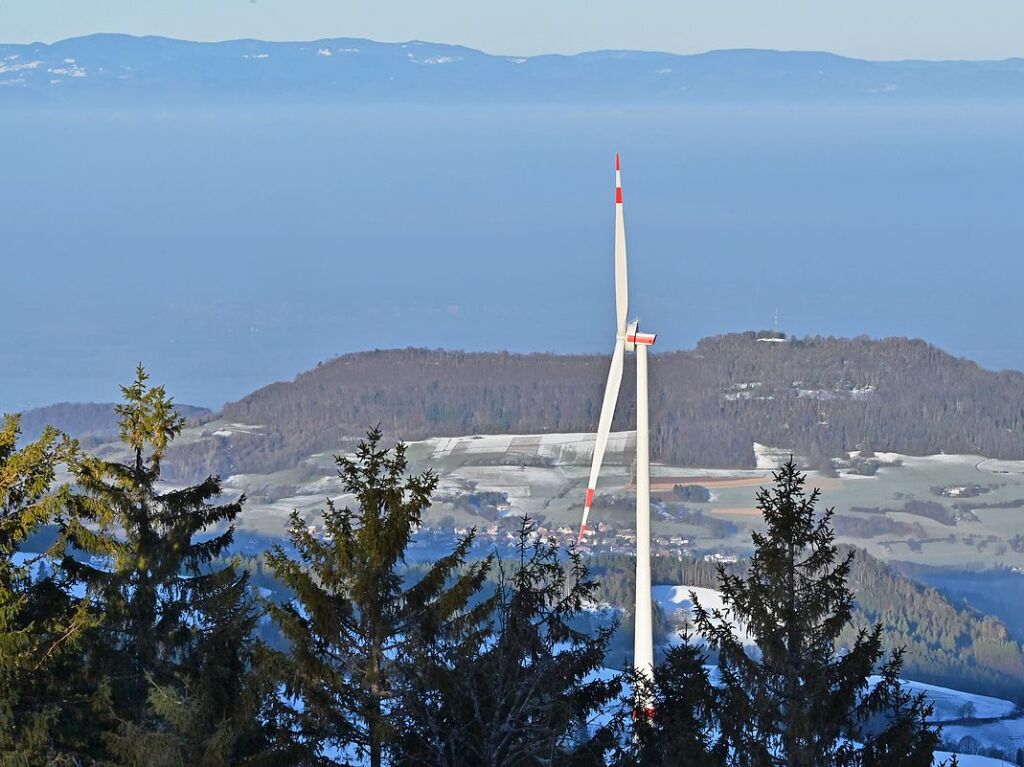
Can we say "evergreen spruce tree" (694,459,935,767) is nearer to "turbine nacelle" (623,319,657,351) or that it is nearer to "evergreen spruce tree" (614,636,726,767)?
"evergreen spruce tree" (614,636,726,767)

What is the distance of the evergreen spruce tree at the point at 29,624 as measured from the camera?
23.5m

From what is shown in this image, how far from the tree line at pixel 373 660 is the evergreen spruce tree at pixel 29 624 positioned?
0.04m

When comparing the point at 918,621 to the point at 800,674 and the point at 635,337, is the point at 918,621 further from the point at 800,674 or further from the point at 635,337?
the point at 800,674

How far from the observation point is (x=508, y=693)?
2339 cm

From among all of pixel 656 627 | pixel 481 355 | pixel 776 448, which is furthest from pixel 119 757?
pixel 481 355

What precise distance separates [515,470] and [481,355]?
161 feet

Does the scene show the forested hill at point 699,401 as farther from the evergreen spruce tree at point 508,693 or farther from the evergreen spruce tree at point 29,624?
the evergreen spruce tree at point 29,624

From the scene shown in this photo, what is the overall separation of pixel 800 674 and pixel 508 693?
14.3ft

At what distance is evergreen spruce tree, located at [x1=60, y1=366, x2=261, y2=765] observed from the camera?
26.4 m

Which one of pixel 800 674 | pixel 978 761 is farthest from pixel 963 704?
pixel 800 674

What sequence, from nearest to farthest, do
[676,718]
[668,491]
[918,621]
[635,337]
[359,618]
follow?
1. [359,618]
2. [676,718]
3. [635,337]
4. [918,621]
5. [668,491]

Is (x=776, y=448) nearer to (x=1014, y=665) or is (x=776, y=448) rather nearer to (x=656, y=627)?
(x=1014, y=665)

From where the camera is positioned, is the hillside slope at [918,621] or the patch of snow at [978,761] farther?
the hillside slope at [918,621]

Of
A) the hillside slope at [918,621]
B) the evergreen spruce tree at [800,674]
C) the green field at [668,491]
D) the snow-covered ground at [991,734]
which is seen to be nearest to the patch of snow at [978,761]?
the snow-covered ground at [991,734]
